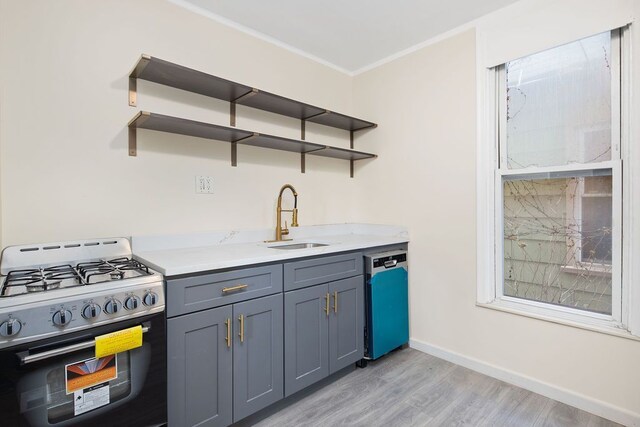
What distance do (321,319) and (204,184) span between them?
1.19m

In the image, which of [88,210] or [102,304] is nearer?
[102,304]

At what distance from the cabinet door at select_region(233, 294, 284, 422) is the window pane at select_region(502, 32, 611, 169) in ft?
6.18

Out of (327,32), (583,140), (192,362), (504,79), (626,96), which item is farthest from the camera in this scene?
(327,32)

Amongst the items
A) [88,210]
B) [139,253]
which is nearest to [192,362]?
[139,253]

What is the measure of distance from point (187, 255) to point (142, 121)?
30.6 inches

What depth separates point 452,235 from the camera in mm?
2453

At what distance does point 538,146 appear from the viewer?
6.97 feet

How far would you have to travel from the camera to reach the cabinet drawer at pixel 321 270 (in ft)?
6.21

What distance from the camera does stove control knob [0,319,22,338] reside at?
40.8 inches

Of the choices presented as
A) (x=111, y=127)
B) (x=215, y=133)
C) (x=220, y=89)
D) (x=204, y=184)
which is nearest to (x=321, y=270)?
(x=204, y=184)

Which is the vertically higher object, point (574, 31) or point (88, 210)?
point (574, 31)

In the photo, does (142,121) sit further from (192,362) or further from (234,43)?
(192,362)

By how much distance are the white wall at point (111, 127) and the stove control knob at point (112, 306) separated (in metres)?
0.76

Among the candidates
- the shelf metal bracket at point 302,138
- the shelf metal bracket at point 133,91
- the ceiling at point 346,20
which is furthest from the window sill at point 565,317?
the shelf metal bracket at point 133,91
